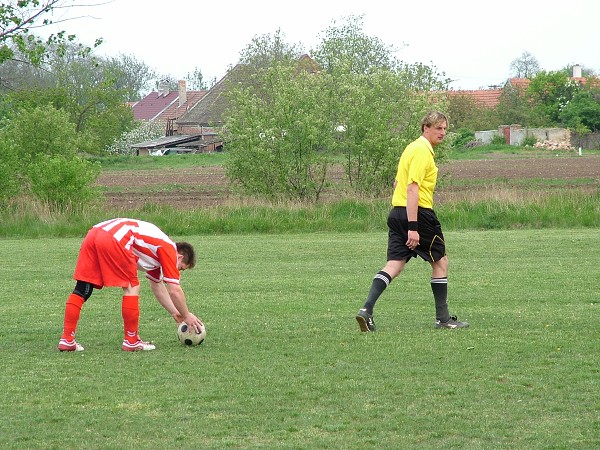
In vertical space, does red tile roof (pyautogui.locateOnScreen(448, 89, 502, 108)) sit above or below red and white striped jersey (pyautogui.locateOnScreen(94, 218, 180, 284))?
above

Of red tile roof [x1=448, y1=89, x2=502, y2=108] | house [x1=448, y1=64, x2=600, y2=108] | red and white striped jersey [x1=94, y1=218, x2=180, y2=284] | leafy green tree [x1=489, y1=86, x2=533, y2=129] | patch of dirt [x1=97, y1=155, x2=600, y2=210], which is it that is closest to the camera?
red and white striped jersey [x1=94, y1=218, x2=180, y2=284]

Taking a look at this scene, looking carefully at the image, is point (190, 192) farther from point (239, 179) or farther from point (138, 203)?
point (239, 179)

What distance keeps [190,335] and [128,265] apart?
0.83m

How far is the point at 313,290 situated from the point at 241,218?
34.5ft

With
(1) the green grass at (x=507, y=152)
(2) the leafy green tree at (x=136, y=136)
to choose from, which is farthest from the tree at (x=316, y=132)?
(2) the leafy green tree at (x=136, y=136)

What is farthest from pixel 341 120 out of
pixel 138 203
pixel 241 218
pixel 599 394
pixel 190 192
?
pixel 599 394

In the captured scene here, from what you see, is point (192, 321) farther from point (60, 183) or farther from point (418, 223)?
point (60, 183)

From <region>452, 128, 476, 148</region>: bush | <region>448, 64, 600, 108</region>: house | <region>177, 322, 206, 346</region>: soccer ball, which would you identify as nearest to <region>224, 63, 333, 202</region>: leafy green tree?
<region>177, 322, 206, 346</region>: soccer ball

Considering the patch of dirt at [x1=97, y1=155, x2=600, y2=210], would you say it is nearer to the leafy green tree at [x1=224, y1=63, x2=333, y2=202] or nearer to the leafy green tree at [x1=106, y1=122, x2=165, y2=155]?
the leafy green tree at [x1=224, y1=63, x2=333, y2=202]

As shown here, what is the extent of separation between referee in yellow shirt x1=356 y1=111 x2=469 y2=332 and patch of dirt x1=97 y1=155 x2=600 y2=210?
16.0m

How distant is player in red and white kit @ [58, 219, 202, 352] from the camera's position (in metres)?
7.82

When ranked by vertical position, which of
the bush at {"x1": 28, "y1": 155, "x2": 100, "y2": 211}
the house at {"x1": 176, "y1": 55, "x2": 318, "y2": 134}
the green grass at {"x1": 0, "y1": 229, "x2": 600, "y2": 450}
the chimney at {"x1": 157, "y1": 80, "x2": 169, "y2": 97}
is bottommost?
the green grass at {"x1": 0, "y1": 229, "x2": 600, "y2": 450}

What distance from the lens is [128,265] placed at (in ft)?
25.9

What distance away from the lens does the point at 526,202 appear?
75.2 feet
